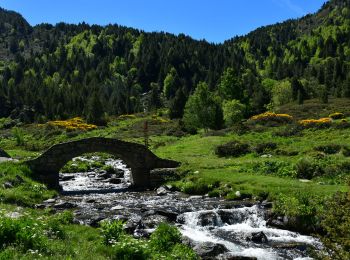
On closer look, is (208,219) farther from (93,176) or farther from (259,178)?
(93,176)

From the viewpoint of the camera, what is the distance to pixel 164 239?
764 inches

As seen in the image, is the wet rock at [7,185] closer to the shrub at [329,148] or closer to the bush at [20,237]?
the bush at [20,237]

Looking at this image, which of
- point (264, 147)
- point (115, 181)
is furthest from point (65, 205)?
point (264, 147)

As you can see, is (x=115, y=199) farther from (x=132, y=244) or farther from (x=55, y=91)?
(x=55, y=91)

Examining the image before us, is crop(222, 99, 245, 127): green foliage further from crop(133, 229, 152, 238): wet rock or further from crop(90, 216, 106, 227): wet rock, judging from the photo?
crop(133, 229, 152, 238): wet rock

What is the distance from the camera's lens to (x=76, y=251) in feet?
49.1

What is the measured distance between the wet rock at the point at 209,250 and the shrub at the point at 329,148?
27.7 m

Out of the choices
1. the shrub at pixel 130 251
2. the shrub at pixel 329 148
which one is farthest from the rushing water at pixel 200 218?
the shrub at pixel 329 148

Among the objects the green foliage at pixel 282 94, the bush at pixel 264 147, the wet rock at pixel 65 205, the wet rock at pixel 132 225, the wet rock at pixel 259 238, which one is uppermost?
the green foliage at pixel 282 94

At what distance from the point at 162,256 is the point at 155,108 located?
13591 centimetres

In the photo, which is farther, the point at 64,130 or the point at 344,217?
the point at 64,130

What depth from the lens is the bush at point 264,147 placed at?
5119cm

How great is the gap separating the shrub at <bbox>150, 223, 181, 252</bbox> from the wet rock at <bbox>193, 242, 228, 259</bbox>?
145 cm

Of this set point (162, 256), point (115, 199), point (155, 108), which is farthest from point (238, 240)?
point (155, 108)
